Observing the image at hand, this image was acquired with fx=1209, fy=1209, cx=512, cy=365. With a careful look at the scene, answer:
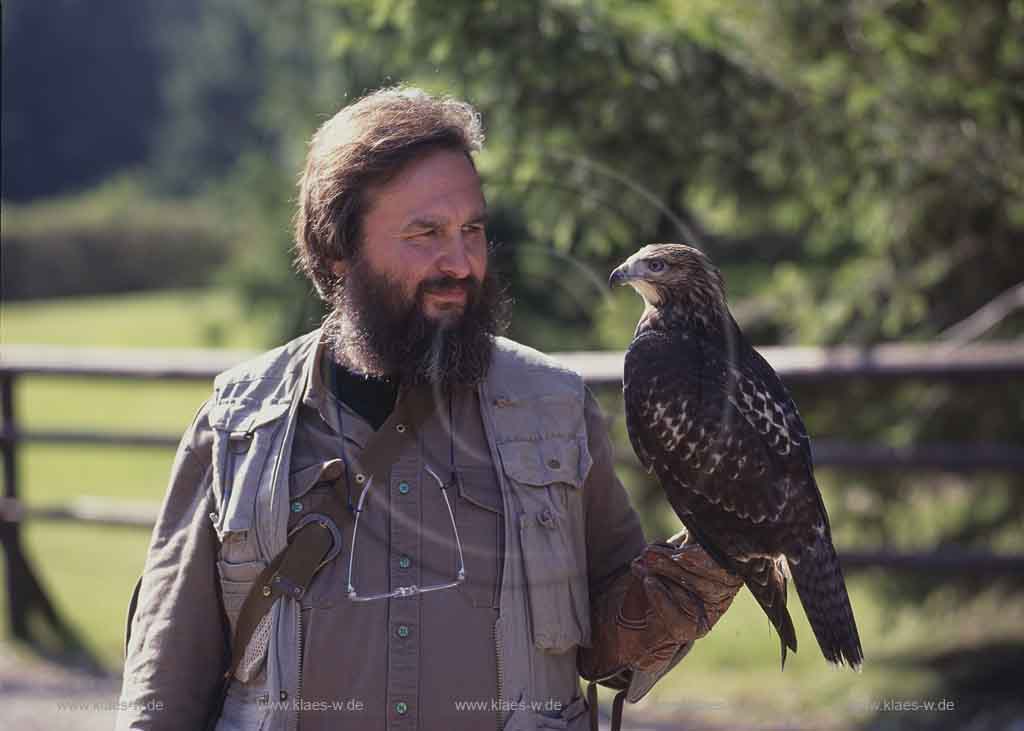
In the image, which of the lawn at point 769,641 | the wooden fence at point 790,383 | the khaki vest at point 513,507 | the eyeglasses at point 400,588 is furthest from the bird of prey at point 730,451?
the wooden fence at point 790,383

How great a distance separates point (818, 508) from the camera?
2.52m

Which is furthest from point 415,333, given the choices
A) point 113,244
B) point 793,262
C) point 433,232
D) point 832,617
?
point 113,244

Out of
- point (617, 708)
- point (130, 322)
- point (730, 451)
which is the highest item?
point (730, 451)

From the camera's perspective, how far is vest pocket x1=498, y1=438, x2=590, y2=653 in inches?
93.4

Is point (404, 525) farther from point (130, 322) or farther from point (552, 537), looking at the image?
point (130, 322)

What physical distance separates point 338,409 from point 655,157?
7.90 ft

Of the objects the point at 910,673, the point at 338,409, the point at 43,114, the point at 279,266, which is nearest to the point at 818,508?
the point at 338,409

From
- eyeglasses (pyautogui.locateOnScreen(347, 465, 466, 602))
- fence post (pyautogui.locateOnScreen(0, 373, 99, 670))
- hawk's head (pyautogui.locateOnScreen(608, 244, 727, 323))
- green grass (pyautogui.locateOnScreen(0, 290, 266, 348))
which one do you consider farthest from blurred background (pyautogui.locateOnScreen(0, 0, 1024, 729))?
green grass (pyautogui.locateOnScreen(0, 290, 266, 348))

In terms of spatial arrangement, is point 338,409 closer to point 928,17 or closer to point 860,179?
point 860,179

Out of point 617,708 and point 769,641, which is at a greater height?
point 617,708

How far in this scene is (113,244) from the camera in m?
31.3

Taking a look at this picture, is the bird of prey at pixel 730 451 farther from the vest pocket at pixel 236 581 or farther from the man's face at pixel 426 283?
the vest pocket at pixel 236 581

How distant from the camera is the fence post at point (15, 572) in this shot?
6.59m

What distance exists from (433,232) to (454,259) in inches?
2.9
